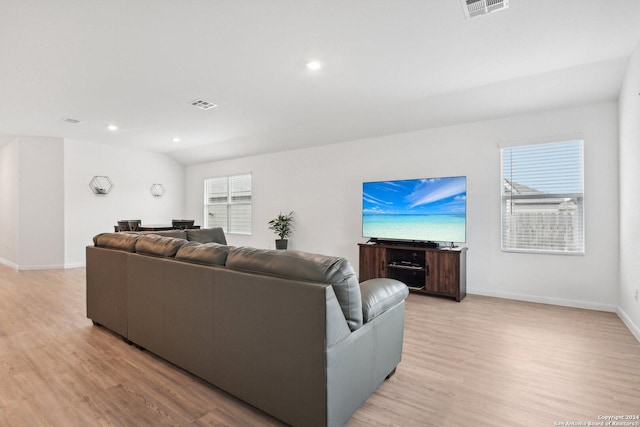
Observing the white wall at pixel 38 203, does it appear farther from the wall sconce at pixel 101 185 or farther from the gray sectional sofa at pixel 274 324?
the gray sectional sofa at pixel 274 324

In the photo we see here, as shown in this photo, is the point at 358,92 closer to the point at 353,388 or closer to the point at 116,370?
the point at 353,388

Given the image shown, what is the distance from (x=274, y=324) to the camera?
1.69 metres

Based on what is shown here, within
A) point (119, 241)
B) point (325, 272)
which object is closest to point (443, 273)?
point (325, 272)

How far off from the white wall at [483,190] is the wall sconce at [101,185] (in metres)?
3.93

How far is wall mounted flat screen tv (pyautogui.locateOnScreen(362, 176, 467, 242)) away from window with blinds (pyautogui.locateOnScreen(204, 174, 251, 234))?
11.1 feet

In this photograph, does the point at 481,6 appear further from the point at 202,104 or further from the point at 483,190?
the point at 202,104

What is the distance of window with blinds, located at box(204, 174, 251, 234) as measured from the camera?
7580 millimetres

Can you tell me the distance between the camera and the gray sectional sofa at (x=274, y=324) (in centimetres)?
155

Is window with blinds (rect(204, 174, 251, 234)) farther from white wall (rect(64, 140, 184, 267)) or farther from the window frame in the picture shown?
white wall (rect(64, 140, 184, 267))

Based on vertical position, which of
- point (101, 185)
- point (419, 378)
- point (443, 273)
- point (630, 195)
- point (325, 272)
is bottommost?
point (419, 378)

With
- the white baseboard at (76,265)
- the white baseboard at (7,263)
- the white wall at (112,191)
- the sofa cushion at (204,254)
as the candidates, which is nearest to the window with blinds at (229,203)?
the white wall at (112,191)

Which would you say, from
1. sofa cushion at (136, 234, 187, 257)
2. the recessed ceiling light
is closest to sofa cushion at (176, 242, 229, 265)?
sofa cushion at (136, 234, 187, 257)

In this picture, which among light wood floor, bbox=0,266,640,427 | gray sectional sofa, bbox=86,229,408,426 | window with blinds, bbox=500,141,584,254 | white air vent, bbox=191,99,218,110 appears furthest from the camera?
white air vent, bbox=191,99,218,110

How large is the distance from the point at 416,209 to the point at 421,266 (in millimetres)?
806
